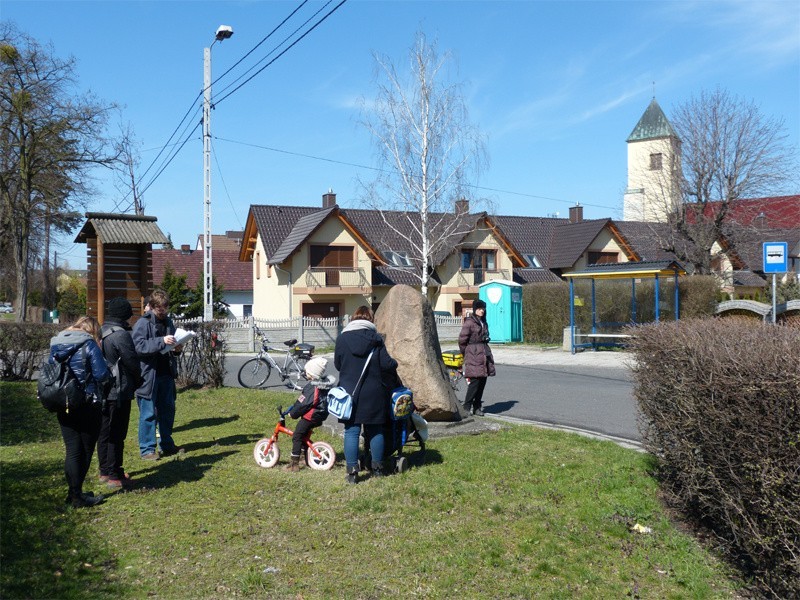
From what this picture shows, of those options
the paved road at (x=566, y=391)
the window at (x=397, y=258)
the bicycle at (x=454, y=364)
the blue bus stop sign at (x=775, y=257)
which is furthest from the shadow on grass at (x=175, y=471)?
the window at (x=397, y=258)

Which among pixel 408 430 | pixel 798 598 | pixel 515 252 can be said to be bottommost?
pixel 798 598

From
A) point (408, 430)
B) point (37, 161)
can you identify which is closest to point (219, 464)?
point (408, 430)

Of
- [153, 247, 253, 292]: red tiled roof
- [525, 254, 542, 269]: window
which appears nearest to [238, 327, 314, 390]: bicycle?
[525, 254, 542, 269]: window

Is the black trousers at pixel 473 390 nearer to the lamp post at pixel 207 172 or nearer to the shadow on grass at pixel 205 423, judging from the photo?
the shadow on grass at pixel 205 423

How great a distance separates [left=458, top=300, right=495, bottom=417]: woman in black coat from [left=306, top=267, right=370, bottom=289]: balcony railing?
2969cm

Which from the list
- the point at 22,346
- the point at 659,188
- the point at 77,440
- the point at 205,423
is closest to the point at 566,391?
the point at 205,423

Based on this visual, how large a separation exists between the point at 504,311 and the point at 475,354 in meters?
18.0

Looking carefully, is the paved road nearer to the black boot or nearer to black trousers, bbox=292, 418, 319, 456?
the black boot

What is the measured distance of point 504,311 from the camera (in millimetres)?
29219

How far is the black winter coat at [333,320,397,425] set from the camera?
23.9 feet

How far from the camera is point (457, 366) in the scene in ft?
46.7

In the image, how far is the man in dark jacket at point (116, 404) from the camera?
7.30m

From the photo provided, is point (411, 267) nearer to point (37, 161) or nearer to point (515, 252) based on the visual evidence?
point (515, 252)

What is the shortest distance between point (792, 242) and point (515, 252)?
75.0 ft
